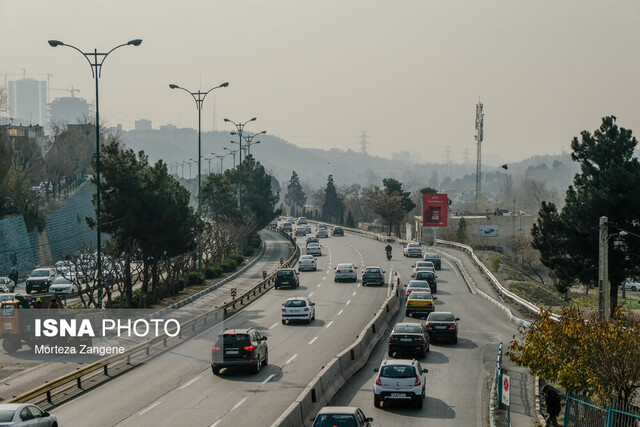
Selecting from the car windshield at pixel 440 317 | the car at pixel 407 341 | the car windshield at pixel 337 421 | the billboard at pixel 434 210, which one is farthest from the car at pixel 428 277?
the billboard at pixel 434 210

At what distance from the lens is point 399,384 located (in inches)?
1029

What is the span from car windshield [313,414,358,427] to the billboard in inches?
3725

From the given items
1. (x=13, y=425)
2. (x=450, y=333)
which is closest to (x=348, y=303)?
(x=450, y=333)

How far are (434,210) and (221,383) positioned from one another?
86.1m

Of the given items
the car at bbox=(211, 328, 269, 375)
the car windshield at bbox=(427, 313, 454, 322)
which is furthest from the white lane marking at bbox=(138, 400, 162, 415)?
the car windshield at bbox=(427, 313, 454, 322)

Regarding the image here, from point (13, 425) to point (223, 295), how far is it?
4148 centimetres

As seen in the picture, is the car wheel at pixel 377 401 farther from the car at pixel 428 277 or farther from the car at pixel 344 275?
the car at pixel 344 275

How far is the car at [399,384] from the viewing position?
26109mm

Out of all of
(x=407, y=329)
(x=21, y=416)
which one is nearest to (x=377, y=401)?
(x=407, y=329)

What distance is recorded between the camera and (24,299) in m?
42.1

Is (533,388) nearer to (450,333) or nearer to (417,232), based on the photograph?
(450,333)

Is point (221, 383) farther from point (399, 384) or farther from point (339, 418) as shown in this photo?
point (339, 418)

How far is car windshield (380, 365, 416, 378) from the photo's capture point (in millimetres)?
26297

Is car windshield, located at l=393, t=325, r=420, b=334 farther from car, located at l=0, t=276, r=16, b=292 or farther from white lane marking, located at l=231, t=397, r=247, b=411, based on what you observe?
car, located at l=0, t=276, r=16, b=292
